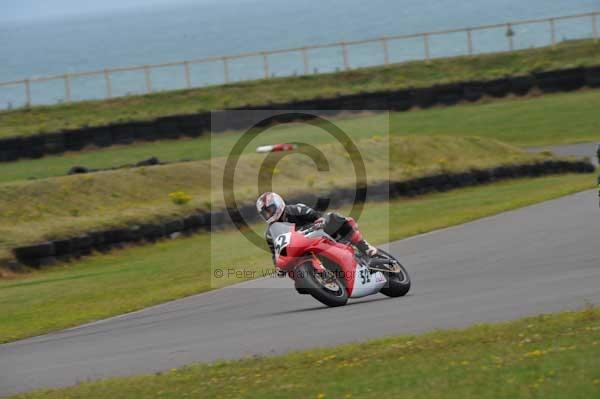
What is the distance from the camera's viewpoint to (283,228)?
36.6 feet

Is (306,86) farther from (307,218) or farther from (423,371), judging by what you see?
(423,371)

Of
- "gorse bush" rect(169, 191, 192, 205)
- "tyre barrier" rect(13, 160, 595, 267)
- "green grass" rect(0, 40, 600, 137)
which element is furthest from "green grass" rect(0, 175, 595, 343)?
"green grass" rect(0, 40, 600, 137)

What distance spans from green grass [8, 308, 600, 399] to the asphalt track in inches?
22.6

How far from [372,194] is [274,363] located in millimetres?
15243

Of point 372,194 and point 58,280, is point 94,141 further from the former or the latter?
point 58,280

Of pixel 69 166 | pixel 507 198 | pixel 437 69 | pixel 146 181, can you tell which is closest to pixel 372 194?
pixel 507 198

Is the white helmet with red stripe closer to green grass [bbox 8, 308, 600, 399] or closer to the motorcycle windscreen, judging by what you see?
the motorcycle windscreen

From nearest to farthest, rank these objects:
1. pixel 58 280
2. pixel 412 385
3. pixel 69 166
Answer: pixel 412 385
pixel 58 280
pixel 69 166

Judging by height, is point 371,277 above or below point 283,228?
below

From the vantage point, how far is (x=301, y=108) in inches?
1473

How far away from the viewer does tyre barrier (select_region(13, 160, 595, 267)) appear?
63.5ft

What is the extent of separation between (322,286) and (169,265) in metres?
7.42

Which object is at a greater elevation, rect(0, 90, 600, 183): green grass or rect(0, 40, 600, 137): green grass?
rect(0, 40, 600, 137): green grass

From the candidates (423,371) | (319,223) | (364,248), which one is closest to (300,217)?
(319,223)
